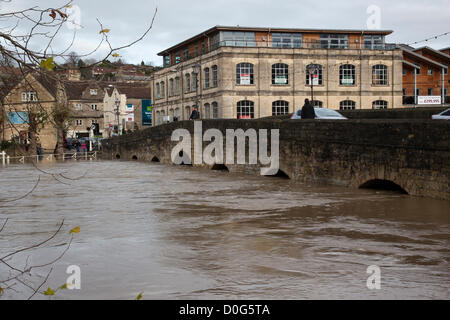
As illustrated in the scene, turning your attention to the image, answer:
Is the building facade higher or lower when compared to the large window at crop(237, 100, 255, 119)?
higher

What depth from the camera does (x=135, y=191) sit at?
1795 centimetres

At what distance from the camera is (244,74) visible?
Answer: 48.9 meters

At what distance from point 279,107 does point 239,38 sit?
275 inches

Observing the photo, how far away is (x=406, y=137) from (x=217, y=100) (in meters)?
36.2

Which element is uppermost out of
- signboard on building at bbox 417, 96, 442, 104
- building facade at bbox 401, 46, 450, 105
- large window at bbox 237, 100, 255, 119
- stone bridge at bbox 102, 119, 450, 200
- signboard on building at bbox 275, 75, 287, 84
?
building facade at bbox 401, 46, 450, 105

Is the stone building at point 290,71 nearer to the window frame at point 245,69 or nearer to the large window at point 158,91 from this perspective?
the window frame at point 245,69

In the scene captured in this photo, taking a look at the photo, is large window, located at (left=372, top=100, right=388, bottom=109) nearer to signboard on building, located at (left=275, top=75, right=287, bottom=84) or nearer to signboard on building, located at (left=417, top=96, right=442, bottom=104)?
signboard on building, located at (left=417, top=96, right=442, bottom=104)

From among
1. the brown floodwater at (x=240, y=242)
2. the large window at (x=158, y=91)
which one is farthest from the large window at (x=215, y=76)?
the brown floodwater at (x=240, y=242)

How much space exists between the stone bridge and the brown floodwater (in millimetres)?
483

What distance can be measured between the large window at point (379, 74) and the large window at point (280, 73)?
819cm

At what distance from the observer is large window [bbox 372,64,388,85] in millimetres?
51531

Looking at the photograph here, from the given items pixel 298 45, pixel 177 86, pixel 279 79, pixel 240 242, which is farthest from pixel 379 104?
pixel 240 242

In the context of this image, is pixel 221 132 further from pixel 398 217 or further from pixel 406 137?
pixel 398 217

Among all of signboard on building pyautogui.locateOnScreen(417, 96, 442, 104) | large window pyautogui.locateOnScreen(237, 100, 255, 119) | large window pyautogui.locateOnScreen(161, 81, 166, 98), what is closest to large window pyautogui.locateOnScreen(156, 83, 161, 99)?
large window pyautogui.locateOnScreen(161, 81, 166, 98)
